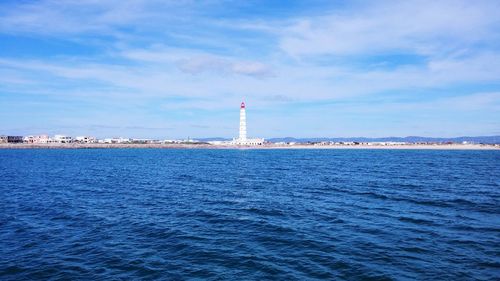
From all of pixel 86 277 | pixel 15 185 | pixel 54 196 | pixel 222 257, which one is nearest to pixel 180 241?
pixel 222 257

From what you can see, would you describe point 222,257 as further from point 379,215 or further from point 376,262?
point 379,215

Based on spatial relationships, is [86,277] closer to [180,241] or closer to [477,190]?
[180,241]

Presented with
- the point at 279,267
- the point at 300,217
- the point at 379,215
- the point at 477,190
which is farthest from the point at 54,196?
the point at 477,190

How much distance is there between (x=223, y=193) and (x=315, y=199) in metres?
12.1

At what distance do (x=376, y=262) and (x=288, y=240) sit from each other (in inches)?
244

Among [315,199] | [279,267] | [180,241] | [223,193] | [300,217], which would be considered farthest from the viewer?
[223,193]

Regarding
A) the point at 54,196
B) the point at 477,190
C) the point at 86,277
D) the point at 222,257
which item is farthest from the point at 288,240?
the point at 477,190

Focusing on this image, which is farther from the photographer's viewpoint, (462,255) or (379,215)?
(379,215)

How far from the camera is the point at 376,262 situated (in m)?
19.0

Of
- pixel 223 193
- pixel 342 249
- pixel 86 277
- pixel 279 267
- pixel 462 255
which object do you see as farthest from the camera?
pixel 223 193

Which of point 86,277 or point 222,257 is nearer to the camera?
point 86,277

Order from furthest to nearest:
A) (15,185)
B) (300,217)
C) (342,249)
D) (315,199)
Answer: (15,185) → (315,199) → (300,217) → (342,249)

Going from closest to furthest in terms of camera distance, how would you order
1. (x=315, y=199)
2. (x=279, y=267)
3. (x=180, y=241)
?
(x=279, y=267)
(x=180, y=241)
(x=315, y=199)

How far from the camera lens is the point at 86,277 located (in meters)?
17.3
